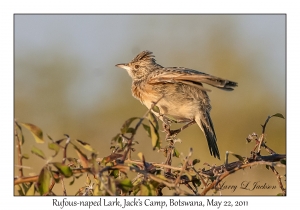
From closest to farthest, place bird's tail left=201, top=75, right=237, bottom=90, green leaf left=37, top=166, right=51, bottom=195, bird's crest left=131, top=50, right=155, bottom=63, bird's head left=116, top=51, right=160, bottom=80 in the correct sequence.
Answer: green leaf left=37, top=166, right=51, bottom=195 → bird's tail left=201, top=75, right=237, bottom=90 → bird's head left=116, top=51, right=160, bottom=80 → bird's crest left=131, top=50, right=155, bottom=63

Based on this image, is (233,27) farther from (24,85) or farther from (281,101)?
(24,85)

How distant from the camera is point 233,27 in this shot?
1498cm

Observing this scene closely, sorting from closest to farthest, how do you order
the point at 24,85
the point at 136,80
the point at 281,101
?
the point at 136,80 < the point at 281,101 < the point at 24,85

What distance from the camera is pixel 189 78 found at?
16.1 feet

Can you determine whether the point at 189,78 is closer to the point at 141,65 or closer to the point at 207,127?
the point at 207,127

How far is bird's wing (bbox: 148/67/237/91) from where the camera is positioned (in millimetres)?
4205

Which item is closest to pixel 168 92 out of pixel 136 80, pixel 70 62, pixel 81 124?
pixel 136 80

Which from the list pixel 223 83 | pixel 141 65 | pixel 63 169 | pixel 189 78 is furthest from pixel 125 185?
pixel 141 65

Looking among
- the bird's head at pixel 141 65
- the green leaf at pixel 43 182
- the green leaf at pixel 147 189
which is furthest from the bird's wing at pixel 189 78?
the green leaf at pixel 43 182

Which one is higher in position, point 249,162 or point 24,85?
point 24,85

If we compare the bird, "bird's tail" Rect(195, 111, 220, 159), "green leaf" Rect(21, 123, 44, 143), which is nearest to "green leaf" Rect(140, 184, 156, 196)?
"green leaf" Rect(21, 123, 44, 143)

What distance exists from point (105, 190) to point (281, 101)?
374 inches

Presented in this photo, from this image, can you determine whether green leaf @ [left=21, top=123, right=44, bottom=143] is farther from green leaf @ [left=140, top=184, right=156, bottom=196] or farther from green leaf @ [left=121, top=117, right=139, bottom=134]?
green leaf @ [left=140, top=184, right=156, bottom=196]

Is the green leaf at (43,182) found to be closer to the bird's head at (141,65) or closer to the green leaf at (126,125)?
the green leaf at (126,125)
